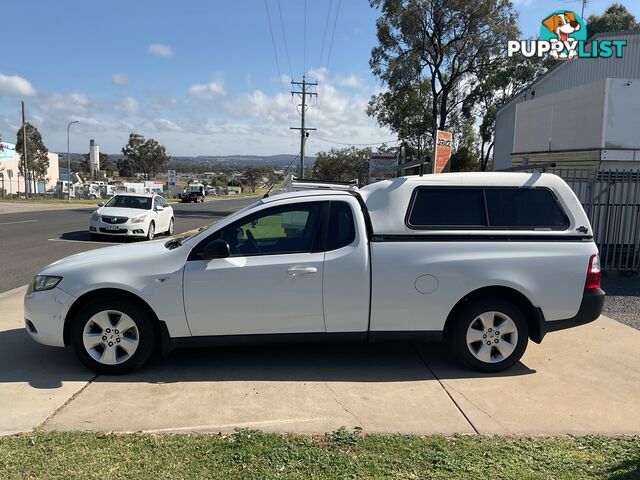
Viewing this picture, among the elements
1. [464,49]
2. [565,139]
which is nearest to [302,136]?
[464,49]

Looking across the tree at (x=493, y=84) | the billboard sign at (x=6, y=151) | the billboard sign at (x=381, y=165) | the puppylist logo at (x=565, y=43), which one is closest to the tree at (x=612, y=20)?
the tree at (x=493, y=84)

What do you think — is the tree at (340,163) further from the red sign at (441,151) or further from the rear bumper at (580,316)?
the rear bumper at (580,316)

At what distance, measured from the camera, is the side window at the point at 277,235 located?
4.98 m

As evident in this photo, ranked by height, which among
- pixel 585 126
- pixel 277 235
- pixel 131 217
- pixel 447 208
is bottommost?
pixel 131 217

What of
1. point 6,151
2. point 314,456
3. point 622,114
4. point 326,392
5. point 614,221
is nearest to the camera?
point 314,456

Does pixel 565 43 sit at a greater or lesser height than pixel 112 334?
greater

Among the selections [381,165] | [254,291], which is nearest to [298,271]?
[254,291]

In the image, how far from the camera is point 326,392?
15.0 ft

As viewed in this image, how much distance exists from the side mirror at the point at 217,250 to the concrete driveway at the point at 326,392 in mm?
1099

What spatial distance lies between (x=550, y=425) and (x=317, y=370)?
2.05 metres

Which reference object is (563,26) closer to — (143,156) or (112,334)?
(112,334)

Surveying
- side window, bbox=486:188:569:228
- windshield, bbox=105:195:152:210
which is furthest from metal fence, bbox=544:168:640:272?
windshield, bbox=105:195:152:210

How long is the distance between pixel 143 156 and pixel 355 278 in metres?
113

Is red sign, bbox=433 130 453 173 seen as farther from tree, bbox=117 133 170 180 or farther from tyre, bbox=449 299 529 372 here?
tree, bbox=117 133 170 180
